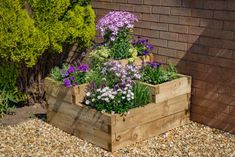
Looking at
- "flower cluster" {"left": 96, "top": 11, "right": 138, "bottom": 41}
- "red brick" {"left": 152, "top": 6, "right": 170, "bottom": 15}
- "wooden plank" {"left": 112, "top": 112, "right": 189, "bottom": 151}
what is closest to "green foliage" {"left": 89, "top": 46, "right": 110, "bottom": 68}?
"flower cluster" {"left": 96, "top": 11, "right": 138, "bottom": 41}

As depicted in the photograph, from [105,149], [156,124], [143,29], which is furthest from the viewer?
[143,29]

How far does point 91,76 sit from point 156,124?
91 centimetres

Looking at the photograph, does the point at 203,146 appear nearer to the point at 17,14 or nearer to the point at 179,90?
the point at 179,90

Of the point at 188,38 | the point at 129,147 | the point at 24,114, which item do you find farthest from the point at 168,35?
the point at 24,114

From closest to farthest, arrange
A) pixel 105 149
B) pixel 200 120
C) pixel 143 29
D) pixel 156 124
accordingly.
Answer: pixel 105 149 < pixel 156 124 < pixel 200 120 < pixel 143 29

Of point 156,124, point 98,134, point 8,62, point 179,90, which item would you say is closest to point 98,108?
point 98,134

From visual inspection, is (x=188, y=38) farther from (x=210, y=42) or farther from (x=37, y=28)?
(x=37, y=28)

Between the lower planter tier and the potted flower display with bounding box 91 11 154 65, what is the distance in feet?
2.62

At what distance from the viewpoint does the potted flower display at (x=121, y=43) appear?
536 centimetres

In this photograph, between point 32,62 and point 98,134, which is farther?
point 32,62

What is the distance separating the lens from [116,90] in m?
4.53

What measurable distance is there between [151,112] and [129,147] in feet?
1.47

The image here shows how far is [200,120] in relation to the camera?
16.8 feet

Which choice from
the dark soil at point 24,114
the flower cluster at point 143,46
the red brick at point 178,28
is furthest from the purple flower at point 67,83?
the red brick at point 178,28
